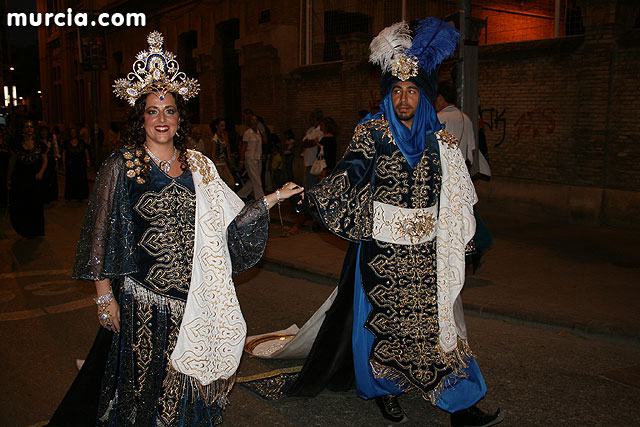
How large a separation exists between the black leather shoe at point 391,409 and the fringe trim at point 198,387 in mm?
1103

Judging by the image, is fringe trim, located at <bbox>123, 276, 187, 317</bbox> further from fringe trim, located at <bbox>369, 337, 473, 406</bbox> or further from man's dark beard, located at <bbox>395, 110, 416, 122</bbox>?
man's dark beard, located at <bbox>395, 110, 416, 122</bbox>

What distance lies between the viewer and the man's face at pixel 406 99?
3.95 m

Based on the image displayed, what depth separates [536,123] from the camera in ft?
38.8

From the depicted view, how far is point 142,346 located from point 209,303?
0.41 metres

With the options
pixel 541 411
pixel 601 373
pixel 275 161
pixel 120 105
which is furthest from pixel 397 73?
pixel 120 105

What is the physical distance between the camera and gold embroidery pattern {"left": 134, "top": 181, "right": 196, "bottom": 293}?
3.31m

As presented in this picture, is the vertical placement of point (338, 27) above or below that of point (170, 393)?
above

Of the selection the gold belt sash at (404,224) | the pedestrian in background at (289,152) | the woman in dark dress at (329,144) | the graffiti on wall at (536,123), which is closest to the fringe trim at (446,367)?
the gold belt sash at (404,224)

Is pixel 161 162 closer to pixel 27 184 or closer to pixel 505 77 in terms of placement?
pixel 27 184

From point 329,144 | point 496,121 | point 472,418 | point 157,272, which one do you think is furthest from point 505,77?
point 157,272

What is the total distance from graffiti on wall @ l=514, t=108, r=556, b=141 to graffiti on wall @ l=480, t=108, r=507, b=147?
0.30 metres

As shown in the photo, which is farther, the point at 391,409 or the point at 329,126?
the point at 329,126

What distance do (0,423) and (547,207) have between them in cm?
998

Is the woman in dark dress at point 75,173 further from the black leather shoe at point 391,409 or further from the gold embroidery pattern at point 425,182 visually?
the gold embroidery pattern at point 425,182
